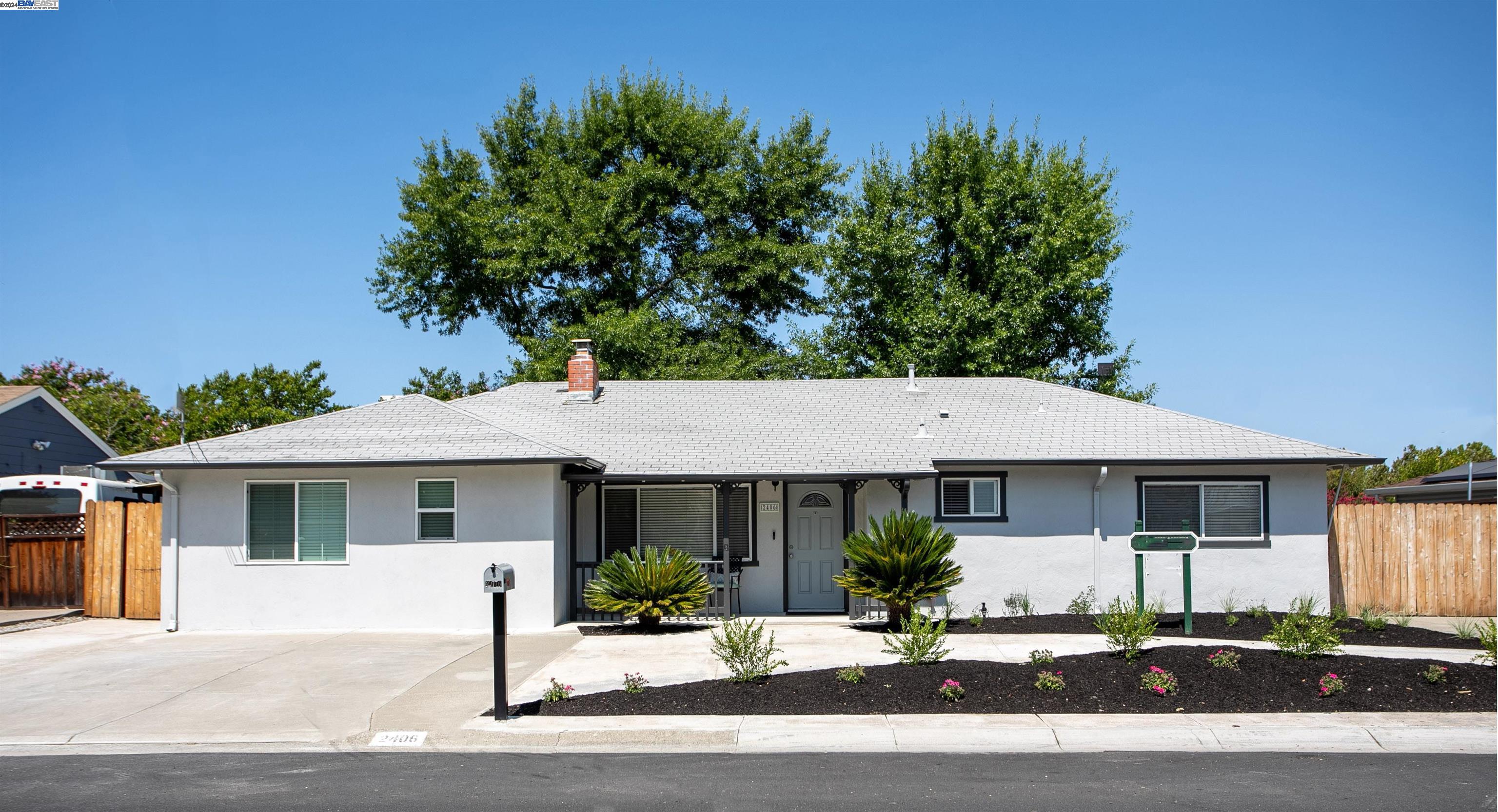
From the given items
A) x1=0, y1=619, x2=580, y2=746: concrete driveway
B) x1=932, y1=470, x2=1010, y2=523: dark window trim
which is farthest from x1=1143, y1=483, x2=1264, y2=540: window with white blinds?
x1=0, y1=619, x2=580, y2=746: concrete driveway

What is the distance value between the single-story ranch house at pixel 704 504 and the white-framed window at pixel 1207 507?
0.03 metres

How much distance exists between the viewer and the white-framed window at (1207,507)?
17797 mm

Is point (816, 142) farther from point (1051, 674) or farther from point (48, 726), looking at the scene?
point (48, 726)

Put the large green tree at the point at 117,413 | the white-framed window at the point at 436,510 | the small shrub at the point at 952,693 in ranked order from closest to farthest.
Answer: the small shrub at the point at 952,693
the white-framed window at the point at 436,510
the large green tree at the point at 117,413

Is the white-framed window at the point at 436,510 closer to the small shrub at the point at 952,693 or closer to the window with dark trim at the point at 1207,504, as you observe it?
the small shrub at the point at 952,693

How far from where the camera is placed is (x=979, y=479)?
58.6 ft

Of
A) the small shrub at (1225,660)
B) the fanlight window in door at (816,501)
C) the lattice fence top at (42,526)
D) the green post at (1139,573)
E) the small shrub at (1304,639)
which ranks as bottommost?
the small shrub at (1225,660)

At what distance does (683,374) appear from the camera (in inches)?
1148

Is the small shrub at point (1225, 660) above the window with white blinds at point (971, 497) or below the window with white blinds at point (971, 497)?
below

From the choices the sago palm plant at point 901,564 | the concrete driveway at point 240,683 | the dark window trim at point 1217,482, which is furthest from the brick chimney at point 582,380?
the dark window trim at point 1217,482

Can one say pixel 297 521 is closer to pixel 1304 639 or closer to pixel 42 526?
pixel 42 526

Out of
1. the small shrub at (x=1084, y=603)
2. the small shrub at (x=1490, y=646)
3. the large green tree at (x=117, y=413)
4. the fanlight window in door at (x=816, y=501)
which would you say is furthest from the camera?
the large green tree at (x=117, y=413)

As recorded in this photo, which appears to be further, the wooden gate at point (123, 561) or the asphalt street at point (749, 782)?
the wooden gate at point (123, 561)

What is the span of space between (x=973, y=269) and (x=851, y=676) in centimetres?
2093
